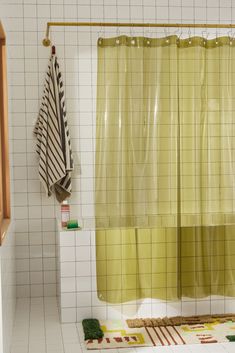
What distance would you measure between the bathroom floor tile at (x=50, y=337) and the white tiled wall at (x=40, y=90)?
1.30 feet

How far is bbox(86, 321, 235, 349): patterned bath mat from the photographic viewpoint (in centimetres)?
336

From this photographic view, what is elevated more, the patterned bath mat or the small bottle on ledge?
the small bottle on ledge

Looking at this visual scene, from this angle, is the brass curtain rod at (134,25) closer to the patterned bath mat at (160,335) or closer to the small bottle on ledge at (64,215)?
the small bottle on ledge at (64,215)

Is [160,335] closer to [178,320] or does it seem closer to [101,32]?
[178,320]

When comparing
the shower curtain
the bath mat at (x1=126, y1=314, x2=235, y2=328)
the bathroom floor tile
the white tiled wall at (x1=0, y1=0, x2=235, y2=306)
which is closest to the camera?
the bathroom floor tile

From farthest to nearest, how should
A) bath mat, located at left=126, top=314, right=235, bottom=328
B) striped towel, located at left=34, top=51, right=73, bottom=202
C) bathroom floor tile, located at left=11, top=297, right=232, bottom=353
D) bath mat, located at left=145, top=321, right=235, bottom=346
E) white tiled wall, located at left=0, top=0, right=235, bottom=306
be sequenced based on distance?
white tiled wall, located at left=0, top=0, right=235, bottom=306 < striped towel, located at left=34, top=51, right=73, bottom=202 < bath mat, located at left=126, top=314, right=235, bottom=328 < bath mat, located at left=145, top=321, right=235, bottom=346 < bathroom floor tile, located at left=11, top=297, right=232, bottom=353

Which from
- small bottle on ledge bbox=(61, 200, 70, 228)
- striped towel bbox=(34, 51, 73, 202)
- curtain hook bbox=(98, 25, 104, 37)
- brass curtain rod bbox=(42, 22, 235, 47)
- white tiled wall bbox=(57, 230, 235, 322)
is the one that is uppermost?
curtain hook bbox=(98, 25, 104, 37)

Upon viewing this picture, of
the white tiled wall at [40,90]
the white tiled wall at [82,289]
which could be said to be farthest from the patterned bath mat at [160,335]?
the white tiled wall at [40,90]

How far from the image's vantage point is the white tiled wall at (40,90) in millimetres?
4223

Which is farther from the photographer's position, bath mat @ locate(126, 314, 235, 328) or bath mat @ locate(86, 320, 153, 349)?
bath mat @ locate(126, 314, 235, 328)

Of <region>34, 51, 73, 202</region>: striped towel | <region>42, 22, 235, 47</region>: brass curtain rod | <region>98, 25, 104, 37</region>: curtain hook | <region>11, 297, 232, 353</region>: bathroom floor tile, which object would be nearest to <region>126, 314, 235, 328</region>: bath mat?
<region>11, 297, 232, 353</region>: bathroom floor tile

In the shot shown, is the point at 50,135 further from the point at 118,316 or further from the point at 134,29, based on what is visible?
the point at 118,316

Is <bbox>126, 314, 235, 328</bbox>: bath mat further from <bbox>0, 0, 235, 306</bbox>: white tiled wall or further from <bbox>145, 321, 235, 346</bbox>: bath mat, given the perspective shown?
<bbox>0, 0, 235, 306</bbox>: white tiled wall

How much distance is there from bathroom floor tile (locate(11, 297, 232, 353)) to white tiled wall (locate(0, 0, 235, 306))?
0.40 m
